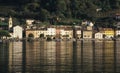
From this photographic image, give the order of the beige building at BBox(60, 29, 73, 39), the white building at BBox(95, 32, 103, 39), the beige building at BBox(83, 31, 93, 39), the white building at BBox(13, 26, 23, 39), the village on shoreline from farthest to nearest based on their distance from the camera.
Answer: the beige building at BBox(83, 31, 93, 39), the beige building at BBox(60, 29, 73, 39), the white building at BBox(95, 32, 103, 39), the village on shoreline, the white building at BBox(13, 26, 23, 39)

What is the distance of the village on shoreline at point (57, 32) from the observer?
7777cm

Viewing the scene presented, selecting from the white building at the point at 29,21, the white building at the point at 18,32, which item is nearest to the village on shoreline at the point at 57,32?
the white building at the point at 18,32

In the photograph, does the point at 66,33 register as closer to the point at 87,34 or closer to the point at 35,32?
the point at 87,34

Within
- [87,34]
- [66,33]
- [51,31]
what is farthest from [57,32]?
[87,34]

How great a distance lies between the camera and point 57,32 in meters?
81.8

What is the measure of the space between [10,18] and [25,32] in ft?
28.4

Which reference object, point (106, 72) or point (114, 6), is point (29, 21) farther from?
point (106, 72)

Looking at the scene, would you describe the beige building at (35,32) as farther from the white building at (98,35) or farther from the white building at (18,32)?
the white building at (98,35)

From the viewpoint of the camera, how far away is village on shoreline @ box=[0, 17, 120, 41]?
77.8 metres

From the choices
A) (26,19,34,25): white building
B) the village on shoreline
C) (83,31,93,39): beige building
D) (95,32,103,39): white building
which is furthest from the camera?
(26,19,34,25): white building

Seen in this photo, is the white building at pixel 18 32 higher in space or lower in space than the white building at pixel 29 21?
lower

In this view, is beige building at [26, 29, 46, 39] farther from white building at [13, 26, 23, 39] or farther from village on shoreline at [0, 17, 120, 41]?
white building at [13, 26, 23, 39]

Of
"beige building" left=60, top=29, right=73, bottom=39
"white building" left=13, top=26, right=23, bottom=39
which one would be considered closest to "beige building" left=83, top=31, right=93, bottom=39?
"beige building" left=60, top=29, right=73, bottom=39

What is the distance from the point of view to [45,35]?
262 feet
